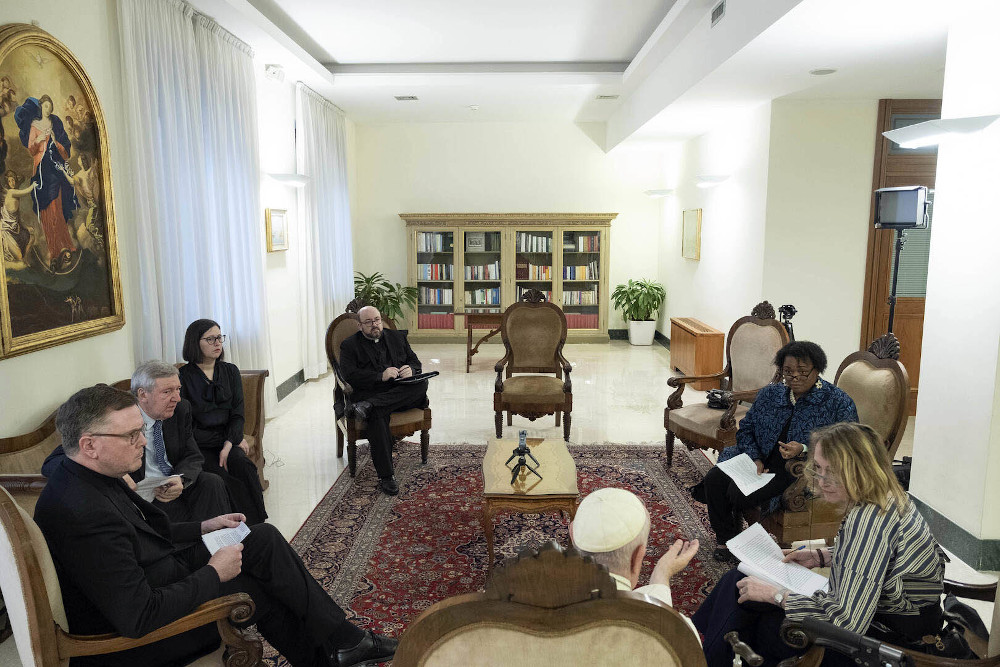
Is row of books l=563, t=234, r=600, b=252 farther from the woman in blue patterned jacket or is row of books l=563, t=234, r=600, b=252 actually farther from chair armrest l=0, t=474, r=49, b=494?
chair armrest l=0, t=474, r=49, b=494

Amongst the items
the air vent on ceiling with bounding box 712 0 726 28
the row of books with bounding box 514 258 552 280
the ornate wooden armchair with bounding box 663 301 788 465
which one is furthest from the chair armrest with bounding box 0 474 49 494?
the row of books with bounding box 514 258 552 280

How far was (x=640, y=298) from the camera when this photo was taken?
10.5 meters

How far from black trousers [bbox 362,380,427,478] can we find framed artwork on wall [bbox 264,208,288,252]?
2.83 meters

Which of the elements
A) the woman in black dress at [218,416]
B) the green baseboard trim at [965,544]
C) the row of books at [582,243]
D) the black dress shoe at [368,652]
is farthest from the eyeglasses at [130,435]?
the row of books at [582,243]

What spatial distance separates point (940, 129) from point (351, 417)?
3892mm

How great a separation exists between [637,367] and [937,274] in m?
5.16

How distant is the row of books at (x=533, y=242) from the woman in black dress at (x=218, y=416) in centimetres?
694

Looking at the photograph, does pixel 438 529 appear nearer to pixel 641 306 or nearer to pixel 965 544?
pixel 965 544

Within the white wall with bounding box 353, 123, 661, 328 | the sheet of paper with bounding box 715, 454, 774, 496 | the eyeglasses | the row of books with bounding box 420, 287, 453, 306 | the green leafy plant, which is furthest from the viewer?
the white wall with bounding box 353, 123, 661, 328

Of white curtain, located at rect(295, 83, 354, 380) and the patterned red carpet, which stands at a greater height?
white curtain, located at rect(295, 83, 354, 380)

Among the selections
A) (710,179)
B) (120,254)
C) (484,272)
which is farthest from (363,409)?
(484,272)

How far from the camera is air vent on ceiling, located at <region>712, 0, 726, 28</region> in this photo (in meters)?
4.84

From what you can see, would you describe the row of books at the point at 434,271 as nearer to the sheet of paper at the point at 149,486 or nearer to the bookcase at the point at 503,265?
the bookcase at the point at 503,265

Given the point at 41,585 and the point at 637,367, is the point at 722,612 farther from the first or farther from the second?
the point at 637,367
